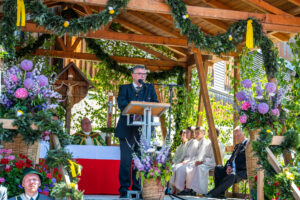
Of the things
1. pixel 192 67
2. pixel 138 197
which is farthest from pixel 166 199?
pixel 192 67

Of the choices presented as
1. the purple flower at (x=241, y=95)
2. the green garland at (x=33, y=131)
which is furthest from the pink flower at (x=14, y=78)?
the purple flower at (x=241, y=95)

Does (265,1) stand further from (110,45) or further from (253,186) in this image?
(110,45)

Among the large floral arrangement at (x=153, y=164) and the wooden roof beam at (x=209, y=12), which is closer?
the large floral arrangement at (x=153, y=164)

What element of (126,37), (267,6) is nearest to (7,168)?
(267,6)

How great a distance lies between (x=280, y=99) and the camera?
625 cm

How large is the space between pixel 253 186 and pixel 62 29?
10.5 ft

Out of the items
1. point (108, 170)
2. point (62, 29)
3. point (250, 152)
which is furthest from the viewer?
point (108, 170)

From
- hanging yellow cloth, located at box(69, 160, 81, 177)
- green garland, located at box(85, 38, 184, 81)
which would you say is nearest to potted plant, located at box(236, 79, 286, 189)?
hanging yellow cloth, located at box(69, 160, 81, 177)

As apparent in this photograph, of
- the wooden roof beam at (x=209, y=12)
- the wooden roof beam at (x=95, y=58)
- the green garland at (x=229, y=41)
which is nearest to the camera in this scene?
the wooden roof beam at (x=209, y=12)

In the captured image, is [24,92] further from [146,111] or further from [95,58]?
[95,58]

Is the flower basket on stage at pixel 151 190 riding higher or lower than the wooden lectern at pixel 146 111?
lower

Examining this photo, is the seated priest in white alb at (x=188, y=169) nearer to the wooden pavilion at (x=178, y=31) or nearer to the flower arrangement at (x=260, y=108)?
the wooden pavilion at (x=178, y=31)

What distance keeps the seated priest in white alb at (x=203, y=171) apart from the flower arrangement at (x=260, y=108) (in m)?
2.36

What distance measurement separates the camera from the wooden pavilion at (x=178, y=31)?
23.5 feet
